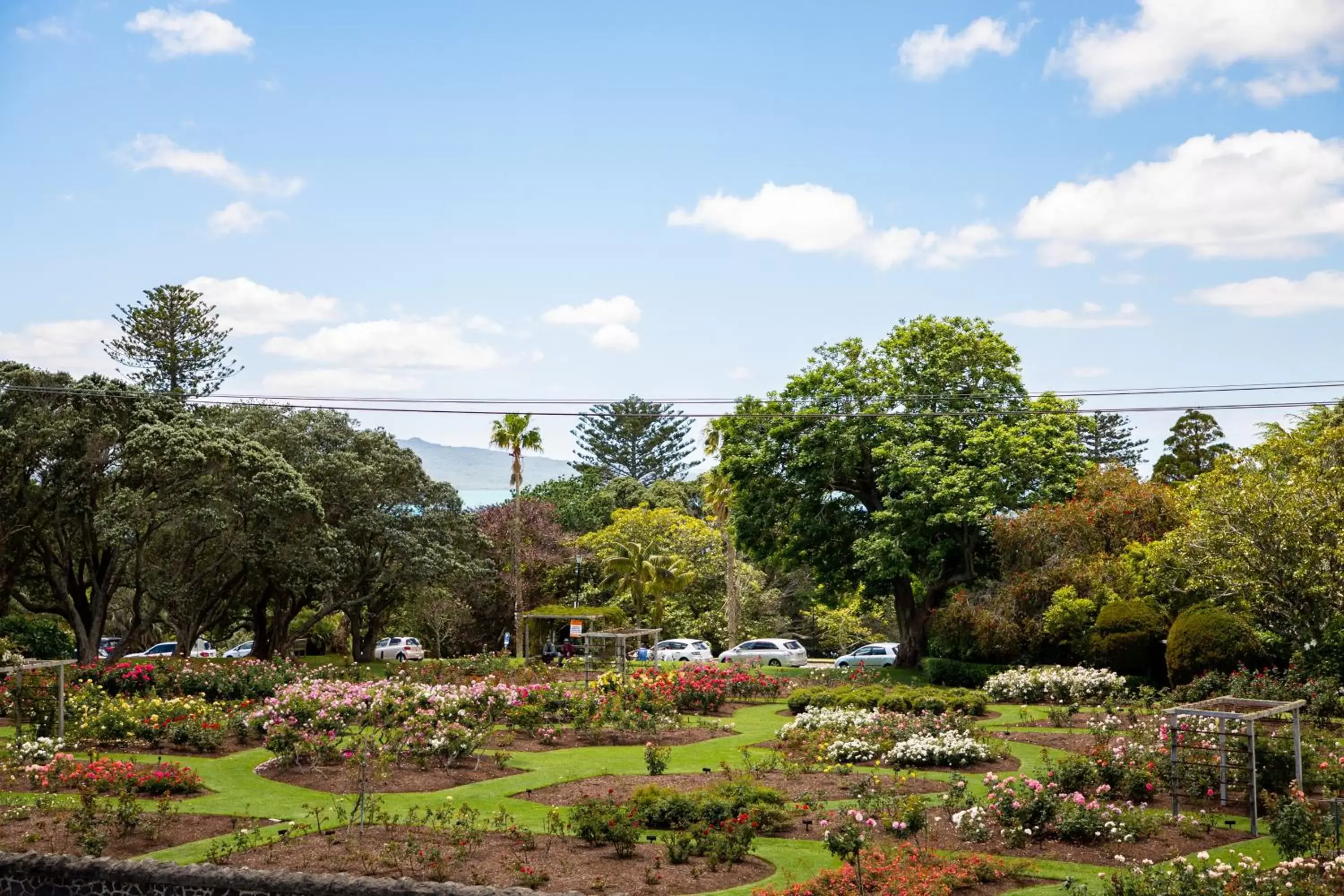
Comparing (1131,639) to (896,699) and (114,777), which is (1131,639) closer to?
(896,699)

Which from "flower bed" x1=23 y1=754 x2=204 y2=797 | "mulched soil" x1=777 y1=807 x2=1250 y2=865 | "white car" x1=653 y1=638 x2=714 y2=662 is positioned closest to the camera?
"mulched soil" x1=777 y1=807 x2=1250 y2=865

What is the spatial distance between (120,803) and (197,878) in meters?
4.74

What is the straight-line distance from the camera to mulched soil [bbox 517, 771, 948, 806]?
1653 centimetres

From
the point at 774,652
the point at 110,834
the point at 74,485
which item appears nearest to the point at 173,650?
the point at 74,485

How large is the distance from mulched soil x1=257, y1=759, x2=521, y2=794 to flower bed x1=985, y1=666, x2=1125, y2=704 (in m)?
14.2

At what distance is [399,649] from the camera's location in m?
50.6

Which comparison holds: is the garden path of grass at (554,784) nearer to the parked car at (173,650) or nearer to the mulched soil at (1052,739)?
the mulched soil at (1052,739)

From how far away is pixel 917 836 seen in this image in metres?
13.9

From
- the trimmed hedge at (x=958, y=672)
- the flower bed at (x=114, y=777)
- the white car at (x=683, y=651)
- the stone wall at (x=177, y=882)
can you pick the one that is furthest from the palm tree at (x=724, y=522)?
the stone wall at (x=177, y=882)

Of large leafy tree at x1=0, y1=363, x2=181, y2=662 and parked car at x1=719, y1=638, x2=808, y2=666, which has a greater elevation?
large leafy tree at x1=0, y1=363, x2=181, y2=662

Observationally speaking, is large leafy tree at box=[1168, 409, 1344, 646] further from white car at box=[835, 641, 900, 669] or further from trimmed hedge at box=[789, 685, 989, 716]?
white car at box=[835, 641, 900, 669]

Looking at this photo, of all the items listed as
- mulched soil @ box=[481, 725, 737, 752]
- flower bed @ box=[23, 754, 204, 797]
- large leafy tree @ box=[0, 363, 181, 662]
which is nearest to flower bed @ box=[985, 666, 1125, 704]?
mulched soil @ box=[481, 725, 737, 752]

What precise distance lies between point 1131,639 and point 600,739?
1411 cm

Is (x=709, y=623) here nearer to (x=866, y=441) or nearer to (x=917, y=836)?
(x=866, y=441)
